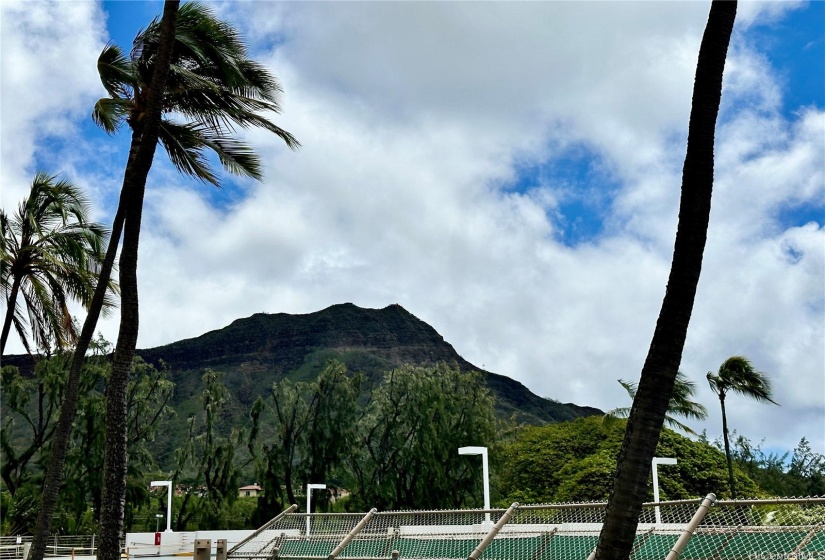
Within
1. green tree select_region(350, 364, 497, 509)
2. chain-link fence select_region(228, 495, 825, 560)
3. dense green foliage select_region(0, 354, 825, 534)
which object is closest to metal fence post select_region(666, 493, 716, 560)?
chain-link fence select_region(228, 495, 825, 560)

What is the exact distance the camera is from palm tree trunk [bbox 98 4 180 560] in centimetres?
1117

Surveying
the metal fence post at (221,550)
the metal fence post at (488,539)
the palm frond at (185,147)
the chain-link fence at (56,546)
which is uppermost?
the palm frond at (185,147)

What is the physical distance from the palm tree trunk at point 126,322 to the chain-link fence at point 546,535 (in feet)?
8.39

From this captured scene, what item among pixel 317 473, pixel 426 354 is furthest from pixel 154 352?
pixel 317 473

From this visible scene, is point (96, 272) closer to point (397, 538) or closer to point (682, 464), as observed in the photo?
point (397, 538)

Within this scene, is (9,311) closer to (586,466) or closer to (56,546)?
(56,546)

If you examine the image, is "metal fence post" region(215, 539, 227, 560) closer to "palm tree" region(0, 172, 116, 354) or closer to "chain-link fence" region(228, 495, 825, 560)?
"chain-link fence" region(228, 495, 825, 560)

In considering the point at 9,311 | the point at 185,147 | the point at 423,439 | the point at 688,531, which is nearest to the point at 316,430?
the point at 423,439

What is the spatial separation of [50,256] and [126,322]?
6.82 m

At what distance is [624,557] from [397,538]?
6.12 metres

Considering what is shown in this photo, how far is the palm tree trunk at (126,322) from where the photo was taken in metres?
11.2

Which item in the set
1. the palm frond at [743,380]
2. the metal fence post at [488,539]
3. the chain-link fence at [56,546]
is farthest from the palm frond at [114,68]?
the palm frond at [743,380]

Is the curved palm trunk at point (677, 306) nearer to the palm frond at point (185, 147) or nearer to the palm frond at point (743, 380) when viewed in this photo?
the palm frond at point (185, 147)

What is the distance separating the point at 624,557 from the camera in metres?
6.11
